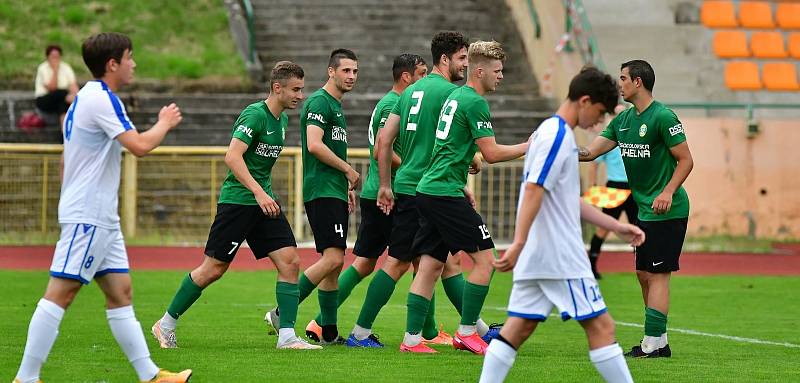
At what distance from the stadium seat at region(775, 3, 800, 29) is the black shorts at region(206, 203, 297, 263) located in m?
20.1

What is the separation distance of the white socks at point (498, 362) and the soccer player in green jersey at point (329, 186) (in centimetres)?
354

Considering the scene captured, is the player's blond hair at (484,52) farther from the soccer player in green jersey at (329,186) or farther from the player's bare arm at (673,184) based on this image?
the player's bare arm at (673,184)

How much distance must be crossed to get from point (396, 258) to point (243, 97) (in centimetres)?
1457

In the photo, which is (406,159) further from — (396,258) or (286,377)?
(286,377)

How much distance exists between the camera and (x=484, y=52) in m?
10.0

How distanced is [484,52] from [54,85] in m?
15.0

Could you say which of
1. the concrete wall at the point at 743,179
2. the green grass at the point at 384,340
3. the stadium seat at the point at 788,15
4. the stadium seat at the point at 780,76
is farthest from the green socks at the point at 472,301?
the stadium seat at the point at 788,15

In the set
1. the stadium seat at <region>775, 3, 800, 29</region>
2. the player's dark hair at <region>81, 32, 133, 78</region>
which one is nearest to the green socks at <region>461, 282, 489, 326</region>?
the player's dark hair at <region>81, 32, 133, 78</region>

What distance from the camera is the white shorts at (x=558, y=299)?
290 inches

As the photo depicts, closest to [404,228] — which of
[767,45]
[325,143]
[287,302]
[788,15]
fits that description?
[325,143]

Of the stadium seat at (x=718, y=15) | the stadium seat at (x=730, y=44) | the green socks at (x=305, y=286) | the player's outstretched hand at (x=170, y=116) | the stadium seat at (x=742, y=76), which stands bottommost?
the green socks at (x=305, y=286)

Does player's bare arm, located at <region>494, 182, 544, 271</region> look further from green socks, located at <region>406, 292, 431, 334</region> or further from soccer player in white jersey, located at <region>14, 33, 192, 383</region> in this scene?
green socks, located at <region>406, 292, 431, 334</region>

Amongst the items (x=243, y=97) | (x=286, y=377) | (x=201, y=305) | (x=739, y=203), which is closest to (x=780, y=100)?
(x=739, y=203)

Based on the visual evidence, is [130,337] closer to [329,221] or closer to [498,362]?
[498,362]
